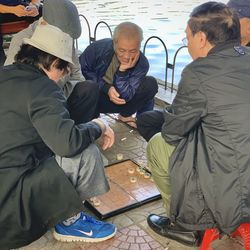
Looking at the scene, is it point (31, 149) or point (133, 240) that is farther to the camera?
point (133, 240)

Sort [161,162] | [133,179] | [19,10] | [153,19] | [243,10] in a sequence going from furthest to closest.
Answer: [153,19], [19,10], [133,179], [243,10], [161,162]

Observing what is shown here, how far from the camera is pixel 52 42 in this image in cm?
192

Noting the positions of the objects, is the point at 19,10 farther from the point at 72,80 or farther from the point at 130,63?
the point at 130,63

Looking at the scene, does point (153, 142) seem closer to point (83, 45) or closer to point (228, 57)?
point (228, 57)

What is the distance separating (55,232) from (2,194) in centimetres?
47

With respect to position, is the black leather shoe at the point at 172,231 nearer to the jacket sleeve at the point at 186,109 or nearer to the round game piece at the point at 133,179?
the round game piece at the point at 133,179

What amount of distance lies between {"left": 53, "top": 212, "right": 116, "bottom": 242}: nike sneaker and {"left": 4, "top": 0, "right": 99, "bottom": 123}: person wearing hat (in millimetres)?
939

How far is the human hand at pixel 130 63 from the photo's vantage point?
125 inches

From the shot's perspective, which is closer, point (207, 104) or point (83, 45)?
point (207, 104)

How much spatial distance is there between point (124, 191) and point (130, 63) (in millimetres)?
1113

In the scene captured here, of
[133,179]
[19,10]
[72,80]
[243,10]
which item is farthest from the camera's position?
[19,10]

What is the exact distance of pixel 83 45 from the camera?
21.4 feet

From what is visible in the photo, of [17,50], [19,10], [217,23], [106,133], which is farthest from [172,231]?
[19,10]

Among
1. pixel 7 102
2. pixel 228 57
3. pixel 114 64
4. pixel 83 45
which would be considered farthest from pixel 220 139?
pixel 83 45
